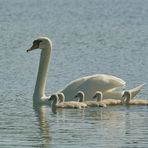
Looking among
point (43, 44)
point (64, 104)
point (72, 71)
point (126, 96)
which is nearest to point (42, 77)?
point (43, 44)

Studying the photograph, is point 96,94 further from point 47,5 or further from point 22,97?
point 47,5

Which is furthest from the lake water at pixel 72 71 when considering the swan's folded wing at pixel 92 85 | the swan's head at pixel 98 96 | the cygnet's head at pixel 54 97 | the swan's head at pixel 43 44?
the swan's head at pixel 43 44

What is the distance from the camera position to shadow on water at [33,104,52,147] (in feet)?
56.6

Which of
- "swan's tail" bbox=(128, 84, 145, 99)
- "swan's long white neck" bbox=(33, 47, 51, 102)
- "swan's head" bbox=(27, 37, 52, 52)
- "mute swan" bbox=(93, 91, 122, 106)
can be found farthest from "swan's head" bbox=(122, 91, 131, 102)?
"swan's head" bbox=(27, 37, 52, 52)

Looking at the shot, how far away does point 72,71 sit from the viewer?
2670 centimetres

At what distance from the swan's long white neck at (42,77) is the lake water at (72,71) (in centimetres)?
24

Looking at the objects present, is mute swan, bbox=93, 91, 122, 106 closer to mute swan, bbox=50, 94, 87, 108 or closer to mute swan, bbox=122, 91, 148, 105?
mute swan, bbox=122, 91, 148, 105

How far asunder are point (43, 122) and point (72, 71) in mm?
7435

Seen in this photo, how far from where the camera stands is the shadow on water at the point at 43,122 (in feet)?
56.6

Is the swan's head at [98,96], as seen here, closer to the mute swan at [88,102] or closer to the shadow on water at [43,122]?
the mute swan at [88,102]

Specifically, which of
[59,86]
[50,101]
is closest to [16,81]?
[59,86]

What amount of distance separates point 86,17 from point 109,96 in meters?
34.3

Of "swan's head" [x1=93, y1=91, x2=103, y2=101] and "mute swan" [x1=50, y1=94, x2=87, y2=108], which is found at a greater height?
"swan's head" [x1=93, y1=91, x2=103, y2=101]

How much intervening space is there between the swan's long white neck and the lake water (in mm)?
236
